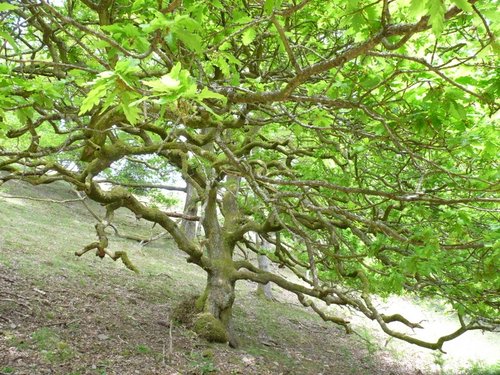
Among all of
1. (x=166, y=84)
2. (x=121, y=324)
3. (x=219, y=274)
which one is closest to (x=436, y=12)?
(x=166, y=84)

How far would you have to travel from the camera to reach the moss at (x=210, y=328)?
7.83 meters

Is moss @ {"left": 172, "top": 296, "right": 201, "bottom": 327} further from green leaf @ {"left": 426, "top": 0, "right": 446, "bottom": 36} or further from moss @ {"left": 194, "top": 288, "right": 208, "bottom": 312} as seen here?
green leaf @ {"left": 426, "top": 0, "right": 446, "bottom": 36}

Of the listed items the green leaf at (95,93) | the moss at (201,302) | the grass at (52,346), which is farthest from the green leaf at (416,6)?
the moss at (201,302)

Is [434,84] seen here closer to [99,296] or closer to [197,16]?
[197,16]

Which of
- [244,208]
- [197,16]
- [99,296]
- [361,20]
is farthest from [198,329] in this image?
[361,20]

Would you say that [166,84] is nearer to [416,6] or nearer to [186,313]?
[416,6]

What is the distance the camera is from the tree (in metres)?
2.53

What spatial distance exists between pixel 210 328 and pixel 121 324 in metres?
1.61

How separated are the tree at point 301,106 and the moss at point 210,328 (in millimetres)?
270

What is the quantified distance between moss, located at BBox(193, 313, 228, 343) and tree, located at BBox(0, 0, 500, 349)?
270 mm

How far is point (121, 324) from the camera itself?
7402 mm

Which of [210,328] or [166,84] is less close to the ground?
[166,84]

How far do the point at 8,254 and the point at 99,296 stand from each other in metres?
2.48

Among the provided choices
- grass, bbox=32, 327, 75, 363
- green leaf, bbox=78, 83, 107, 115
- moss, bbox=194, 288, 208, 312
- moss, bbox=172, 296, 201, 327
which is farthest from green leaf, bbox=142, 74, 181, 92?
moss, bbox=172, 296, 201, 327
